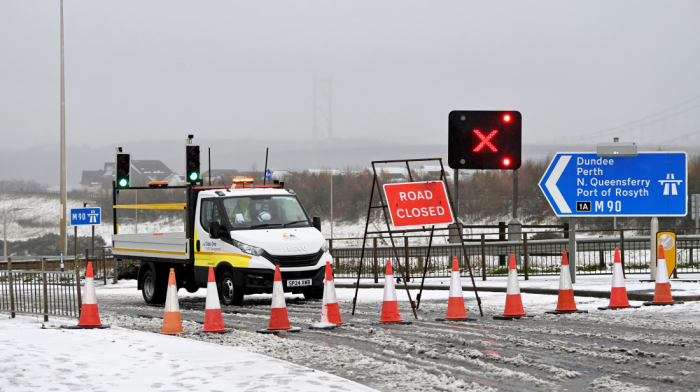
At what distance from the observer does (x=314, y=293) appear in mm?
17234

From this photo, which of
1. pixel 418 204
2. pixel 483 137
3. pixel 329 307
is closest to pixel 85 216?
pixel 483 137

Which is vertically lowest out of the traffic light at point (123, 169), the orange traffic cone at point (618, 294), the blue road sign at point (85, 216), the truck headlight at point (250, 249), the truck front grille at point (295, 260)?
the orange traffic cone at point (618, 294)

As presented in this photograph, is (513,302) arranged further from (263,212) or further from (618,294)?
(263,212)

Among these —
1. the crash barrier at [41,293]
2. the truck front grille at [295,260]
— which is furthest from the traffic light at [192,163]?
the crash barrier at [41,293]

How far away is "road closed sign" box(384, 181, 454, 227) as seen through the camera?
13.1 metres

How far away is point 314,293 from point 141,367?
8998 millimetres

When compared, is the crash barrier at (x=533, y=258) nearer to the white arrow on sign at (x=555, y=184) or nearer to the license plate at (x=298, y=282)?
the white arrow on sign at (x=555, y=184)

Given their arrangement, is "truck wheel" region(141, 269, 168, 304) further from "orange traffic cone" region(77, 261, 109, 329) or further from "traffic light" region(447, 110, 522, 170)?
"traffic light" region(447, 110, 522, 170)

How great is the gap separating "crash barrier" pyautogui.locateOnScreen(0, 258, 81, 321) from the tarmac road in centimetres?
80

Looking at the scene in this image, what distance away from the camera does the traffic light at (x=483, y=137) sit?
16219 millimetres

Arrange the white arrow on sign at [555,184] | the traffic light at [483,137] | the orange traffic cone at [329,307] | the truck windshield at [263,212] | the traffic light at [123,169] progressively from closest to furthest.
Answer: the orange traffic cone at [329,307] → the traffic light at [483,137] → the truck windshield at [263,212] → the white arrow on sign at [555,184] → the traffic light at [123,169]

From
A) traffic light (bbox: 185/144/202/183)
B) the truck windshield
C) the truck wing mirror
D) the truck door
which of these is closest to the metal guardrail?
traffic light (bbox: 185/144/202/183)

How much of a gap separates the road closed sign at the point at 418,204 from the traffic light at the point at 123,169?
10.6m

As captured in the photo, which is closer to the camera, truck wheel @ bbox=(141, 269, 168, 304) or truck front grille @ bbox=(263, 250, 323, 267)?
truck front grille @ bbox=(263, 250, 323, 267)
